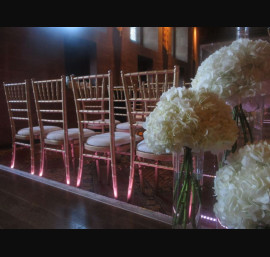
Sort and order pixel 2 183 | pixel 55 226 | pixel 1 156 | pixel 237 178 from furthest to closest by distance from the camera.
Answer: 1. pixel 1 156
2. pixel 2 183
3. pixel 55 226
4. pixel 237 178

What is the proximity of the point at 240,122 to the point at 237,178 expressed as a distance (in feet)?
0.62

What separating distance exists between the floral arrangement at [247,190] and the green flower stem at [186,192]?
5 cm

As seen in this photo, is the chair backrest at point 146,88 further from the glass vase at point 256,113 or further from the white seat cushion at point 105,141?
the glass vase at point 256,113

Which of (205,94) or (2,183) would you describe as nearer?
(205,94)

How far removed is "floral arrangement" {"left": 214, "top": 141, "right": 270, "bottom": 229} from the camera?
398 millimetres

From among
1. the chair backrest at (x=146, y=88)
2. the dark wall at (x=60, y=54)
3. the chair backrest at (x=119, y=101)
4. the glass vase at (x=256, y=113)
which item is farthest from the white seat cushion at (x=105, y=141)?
the dark wall at (x=60, y=54)

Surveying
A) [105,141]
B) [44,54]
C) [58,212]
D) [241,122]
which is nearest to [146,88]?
[105,141]

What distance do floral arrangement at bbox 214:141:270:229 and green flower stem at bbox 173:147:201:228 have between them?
0.17ft

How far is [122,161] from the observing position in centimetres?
302

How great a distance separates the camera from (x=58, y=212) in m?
0.99

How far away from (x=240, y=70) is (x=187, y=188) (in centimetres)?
28

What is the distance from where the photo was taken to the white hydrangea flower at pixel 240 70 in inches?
19.5
